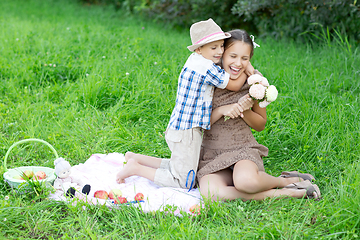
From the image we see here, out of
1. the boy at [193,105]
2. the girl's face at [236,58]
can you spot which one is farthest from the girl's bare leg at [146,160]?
the girl's face at [236,58]

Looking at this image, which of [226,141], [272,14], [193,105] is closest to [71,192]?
[193,105]

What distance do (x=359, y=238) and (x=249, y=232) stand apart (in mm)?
628

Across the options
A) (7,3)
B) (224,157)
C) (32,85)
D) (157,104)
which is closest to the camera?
(224,157)

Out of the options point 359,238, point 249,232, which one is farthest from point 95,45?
point 359,238

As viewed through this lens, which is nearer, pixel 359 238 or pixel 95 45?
pixel 359 238

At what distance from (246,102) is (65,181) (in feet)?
5.00

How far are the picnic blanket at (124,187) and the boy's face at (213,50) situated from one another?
1019mm

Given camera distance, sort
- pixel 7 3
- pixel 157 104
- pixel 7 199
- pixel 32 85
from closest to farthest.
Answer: pixel 7 199 → pixel 157 104 → pixel 32 85 → pixel 7 3

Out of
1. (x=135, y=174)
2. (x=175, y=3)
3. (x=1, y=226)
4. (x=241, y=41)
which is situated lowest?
(x=1, y=226)

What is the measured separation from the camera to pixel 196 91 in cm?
256

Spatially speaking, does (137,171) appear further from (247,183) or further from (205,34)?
(205,34)

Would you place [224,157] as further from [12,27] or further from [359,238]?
[12,27]

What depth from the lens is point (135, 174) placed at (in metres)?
2.81

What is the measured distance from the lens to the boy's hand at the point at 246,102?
8.23 ft
